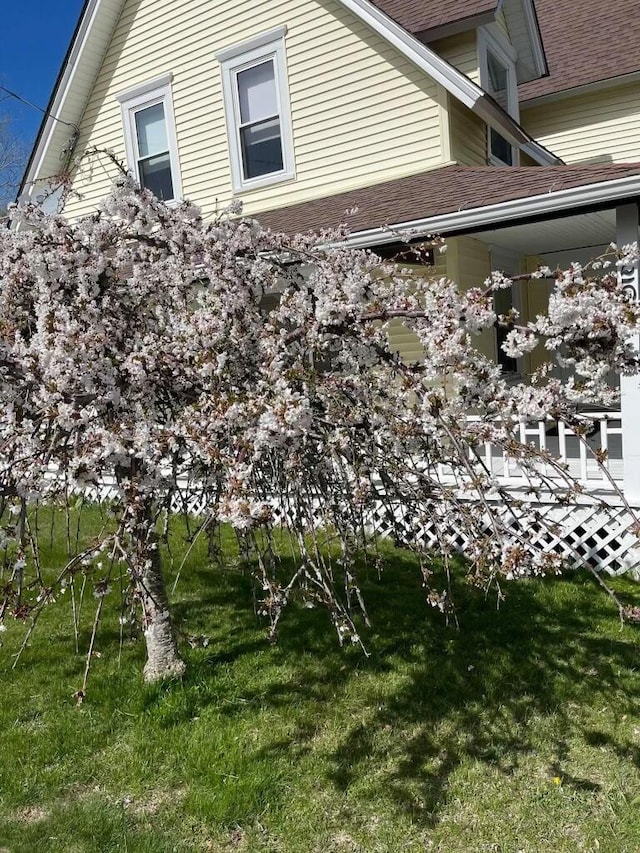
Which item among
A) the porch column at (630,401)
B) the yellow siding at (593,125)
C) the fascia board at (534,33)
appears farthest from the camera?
the yellow siding at (593,125)

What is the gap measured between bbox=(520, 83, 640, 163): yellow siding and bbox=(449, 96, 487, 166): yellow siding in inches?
155

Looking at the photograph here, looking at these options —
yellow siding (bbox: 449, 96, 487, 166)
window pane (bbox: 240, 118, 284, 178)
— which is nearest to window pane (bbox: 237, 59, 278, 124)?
window pane (bbox: 240, 118, 284, 178)

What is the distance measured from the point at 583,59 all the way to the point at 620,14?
1.41 metres

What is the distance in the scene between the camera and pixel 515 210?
216 inches

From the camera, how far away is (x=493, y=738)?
3.48 m

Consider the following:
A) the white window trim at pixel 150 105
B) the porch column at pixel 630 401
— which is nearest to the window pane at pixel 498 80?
the white window trim at pixel 150 105

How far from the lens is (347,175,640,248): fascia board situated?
195 inches

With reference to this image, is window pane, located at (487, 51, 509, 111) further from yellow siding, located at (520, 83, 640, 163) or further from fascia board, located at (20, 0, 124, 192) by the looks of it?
fascia board, located at (20, 0, 124, 192)

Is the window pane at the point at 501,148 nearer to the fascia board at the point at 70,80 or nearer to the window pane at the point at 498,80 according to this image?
the window pane at the point at 498,80

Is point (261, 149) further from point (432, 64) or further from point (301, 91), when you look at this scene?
point (432, 64)

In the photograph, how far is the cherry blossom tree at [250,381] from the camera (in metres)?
2.70

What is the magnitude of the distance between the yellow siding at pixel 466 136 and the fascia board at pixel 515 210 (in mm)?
2612

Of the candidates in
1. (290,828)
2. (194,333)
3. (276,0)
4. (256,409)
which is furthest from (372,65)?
(290,828)

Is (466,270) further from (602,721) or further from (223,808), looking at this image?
(223,808)
